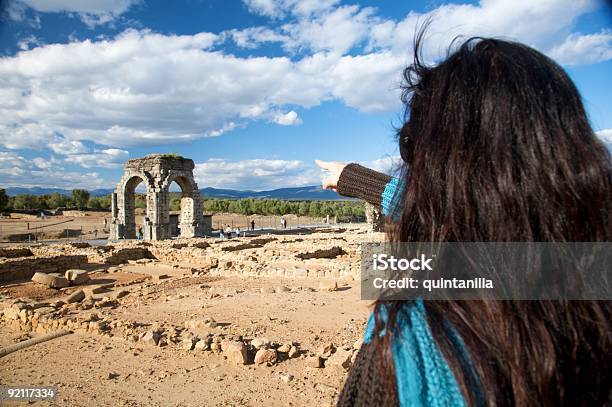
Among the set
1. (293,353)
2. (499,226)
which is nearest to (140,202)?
(293,353)

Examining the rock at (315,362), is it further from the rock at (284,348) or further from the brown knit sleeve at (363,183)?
the brown knit sleeve at (363,183)

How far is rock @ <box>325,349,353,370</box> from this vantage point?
194 inches

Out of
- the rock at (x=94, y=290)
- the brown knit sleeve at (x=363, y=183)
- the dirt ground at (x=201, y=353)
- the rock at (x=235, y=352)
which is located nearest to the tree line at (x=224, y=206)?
the rock at (x=94, y=290)

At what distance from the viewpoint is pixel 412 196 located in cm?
94

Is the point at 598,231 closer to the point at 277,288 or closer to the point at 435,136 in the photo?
the point at 435,136

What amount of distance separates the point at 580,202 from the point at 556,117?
203 mm

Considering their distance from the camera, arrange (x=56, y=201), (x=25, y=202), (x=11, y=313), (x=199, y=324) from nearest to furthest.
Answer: (x=199, y=324), (x=11, y=313), (x=25, y=202), (x=56, y=201)

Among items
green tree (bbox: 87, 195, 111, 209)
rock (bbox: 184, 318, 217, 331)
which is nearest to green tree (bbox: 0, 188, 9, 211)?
green tree (bbox: 87, 195, 111, 209)

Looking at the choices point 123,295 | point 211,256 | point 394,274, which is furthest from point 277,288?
point 394,274

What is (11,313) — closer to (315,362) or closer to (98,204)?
(315,362)

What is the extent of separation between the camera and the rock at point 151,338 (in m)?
Result: 6.02

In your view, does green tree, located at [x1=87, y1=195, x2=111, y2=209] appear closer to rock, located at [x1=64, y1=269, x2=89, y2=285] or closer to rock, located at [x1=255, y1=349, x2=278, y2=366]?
rock, located at [x1=64, y1=269, x2=89, y2=285]

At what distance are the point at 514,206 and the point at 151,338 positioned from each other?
6.31 meters

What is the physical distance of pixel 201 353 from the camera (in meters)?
5.61
